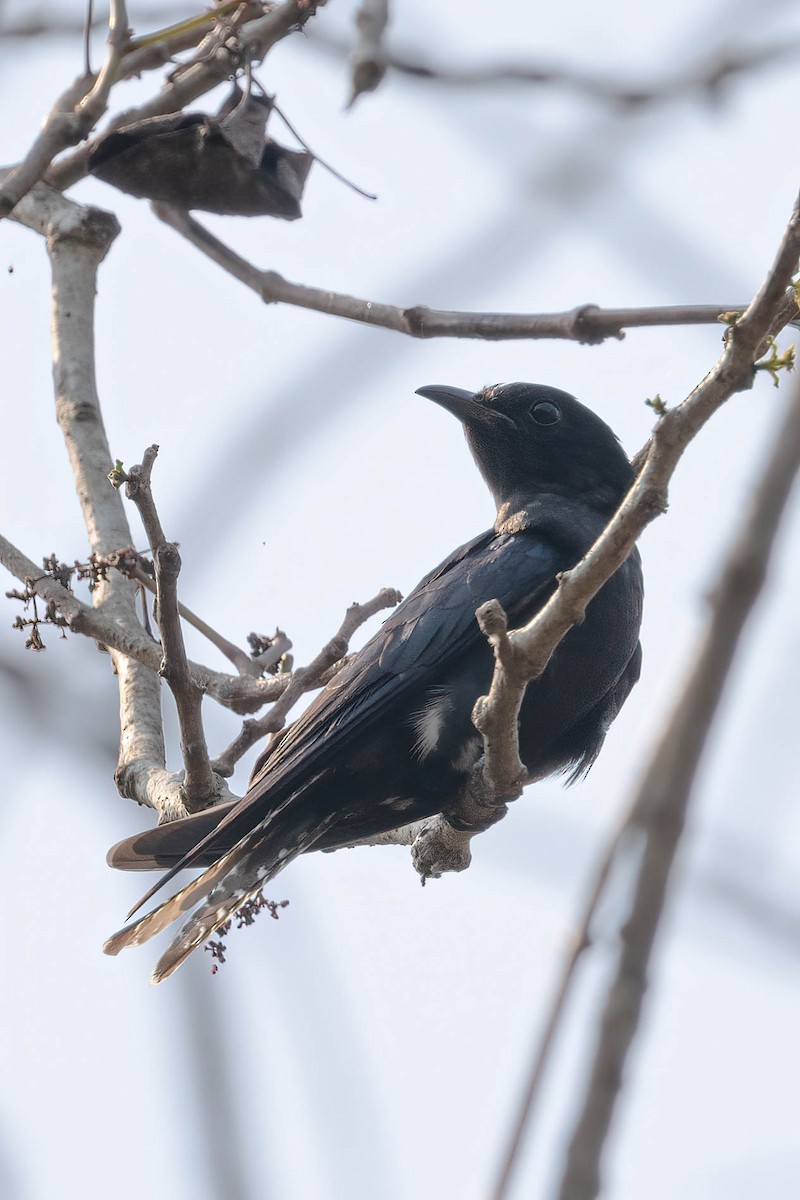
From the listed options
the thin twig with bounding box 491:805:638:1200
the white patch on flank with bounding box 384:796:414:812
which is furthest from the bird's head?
the thin twig with bounding box 491:805:638:1200

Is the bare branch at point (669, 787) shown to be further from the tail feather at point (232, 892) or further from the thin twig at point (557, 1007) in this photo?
the tail feather at point (232, 892)

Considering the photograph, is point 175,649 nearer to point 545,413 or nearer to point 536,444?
point 536,444

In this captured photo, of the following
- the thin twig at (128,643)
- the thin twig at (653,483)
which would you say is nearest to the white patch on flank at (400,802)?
the thin twig at (128,643)

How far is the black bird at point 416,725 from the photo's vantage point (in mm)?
5027

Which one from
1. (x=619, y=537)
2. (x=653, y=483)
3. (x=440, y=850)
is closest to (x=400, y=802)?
(x=440, y=850)

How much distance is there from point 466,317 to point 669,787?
2.65 meters

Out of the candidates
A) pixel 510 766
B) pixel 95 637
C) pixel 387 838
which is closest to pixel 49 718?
pixel 95 637

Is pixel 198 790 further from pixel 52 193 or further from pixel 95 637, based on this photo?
pixel 52 193

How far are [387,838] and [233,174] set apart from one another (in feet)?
8.55

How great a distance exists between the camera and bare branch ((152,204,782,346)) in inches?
179

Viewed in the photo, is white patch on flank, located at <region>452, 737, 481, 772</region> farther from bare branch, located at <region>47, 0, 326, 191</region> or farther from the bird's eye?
bare branch, located at <region>47, 0, 326, 191</region>

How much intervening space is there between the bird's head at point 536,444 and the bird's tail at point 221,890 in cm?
186

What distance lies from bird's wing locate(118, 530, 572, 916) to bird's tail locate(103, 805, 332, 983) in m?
0.10

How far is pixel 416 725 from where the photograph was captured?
5363mm
